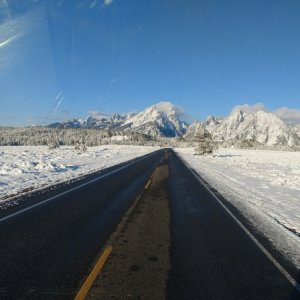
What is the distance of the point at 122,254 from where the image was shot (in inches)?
273

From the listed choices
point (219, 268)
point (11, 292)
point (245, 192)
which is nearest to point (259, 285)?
point (219, 268)

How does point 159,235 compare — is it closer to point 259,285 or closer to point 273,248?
point 273,248

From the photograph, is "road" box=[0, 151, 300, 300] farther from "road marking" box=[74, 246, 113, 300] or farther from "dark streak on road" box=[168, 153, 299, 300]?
"road marking" box=[74, 246, 113, 300]

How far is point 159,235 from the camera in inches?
341

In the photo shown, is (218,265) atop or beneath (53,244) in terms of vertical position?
beneath

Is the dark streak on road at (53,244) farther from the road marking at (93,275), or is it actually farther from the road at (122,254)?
the road marking at (93,275)

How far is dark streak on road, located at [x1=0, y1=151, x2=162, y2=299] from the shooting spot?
5.27 m

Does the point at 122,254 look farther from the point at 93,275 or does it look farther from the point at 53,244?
the point at 53,244

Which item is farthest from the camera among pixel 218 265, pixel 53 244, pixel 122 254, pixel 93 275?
pixel 53 244

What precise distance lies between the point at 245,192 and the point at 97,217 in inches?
397

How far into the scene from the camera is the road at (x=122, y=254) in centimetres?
541

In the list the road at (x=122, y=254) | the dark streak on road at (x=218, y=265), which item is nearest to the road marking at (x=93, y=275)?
the road at (x=122, y=254)

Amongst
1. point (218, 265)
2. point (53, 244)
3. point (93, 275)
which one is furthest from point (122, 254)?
point (218, 265)

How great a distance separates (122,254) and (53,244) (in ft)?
4.96
